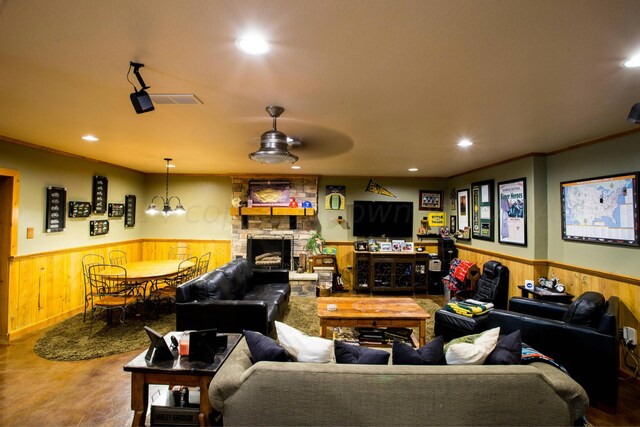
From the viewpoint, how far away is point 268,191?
21.5 ft

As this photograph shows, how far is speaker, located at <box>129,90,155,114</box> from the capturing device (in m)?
1.86

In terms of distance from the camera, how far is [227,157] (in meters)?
4.74

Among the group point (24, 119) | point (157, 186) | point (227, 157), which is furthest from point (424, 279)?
point (24, 119)

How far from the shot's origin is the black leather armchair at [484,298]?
10.7 ft

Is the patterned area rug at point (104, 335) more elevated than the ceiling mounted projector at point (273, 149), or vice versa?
the ceiling mounted projector at point (273, 149)

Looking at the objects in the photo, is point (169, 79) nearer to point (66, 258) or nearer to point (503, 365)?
point (503, 365)

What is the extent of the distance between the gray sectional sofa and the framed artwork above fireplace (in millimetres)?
5024

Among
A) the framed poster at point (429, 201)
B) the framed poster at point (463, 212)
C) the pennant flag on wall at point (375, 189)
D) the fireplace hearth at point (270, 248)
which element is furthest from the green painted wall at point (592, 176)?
the fireplace hearth at point (270, 248)

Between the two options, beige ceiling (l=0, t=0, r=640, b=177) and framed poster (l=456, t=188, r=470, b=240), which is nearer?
beige ceiling (l=0, t=0, r=640, b=177)

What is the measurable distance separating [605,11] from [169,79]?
2285 mm

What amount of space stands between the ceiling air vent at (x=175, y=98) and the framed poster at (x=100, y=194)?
12.1ft

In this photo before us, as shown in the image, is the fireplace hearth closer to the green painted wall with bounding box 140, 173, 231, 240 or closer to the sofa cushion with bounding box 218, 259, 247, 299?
the green painted wall with bounding box 140, 173, 231, 240

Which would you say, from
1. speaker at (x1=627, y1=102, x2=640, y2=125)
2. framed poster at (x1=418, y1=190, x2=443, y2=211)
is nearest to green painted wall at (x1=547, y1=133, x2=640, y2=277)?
speaker at (x1=627, y1=102, x2=640, y2=125)

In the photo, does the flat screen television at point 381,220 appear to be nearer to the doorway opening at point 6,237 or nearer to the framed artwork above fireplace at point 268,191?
the framed artwork above fireplace at point 268,191
